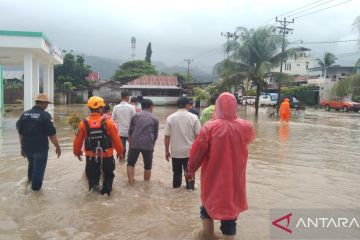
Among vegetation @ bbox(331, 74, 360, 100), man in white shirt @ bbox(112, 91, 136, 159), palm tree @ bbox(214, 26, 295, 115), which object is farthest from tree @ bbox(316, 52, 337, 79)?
man in white shirt @ bbox(112, 91, 136, 159)

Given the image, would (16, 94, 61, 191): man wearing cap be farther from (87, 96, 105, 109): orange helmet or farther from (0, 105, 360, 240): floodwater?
(87, 96, 105, 109): orange helmet

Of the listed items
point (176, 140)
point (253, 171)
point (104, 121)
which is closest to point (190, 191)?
point (176, 140)

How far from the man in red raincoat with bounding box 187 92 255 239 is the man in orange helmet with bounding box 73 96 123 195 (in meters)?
2.40

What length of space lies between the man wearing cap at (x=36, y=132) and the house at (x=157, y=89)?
42.6m

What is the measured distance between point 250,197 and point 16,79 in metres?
58.4

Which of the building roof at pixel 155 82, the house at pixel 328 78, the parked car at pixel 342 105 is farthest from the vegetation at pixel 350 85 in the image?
the building roof at pixel 155 82

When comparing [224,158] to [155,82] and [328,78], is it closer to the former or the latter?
[155,82]

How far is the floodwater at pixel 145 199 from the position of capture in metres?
5.31

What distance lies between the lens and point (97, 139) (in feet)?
20.5

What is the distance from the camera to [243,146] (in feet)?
13.7

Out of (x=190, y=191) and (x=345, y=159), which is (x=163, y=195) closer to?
(x=190, y=191)

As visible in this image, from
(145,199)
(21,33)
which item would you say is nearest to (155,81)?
(21,33)

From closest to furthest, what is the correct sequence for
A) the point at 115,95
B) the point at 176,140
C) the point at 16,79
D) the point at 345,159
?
the point at 176,140 → the point at 345,159 → the point at 115,95 → the point at 16,79

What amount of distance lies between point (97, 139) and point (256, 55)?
1103 inches
